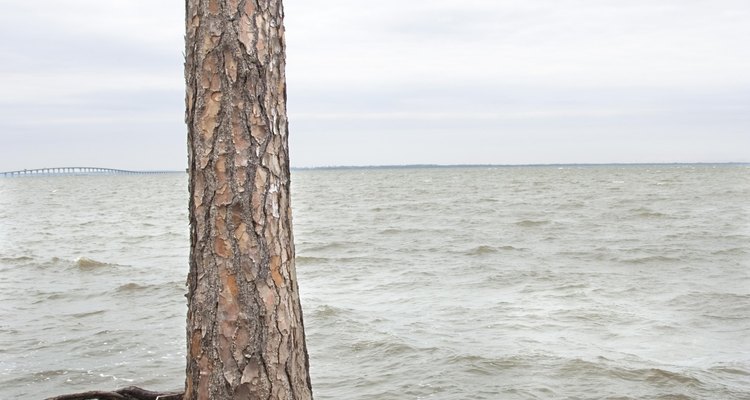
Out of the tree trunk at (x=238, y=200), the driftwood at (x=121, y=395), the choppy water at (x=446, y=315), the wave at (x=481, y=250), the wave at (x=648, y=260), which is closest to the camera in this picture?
the tree trunk at (x=238, y=200)

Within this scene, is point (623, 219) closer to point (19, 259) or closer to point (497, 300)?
point (497, 300)

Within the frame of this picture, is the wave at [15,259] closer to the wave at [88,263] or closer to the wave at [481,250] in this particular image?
the wave at [88,263]

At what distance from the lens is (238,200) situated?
3119 millimetres

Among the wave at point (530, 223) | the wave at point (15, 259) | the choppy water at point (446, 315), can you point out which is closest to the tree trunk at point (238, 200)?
the choppy water at point (446, 315)

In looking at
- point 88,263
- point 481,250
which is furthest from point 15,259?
point 481,250

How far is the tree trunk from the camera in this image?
3.11 metres

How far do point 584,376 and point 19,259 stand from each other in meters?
12.8

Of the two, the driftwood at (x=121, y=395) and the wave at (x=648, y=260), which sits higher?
the driftwood at (x=121, y=395)

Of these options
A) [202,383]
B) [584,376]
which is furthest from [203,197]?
[584,376]

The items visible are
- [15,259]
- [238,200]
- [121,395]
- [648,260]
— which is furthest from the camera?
[15,259]

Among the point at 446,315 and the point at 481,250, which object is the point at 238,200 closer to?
the point at 446,315

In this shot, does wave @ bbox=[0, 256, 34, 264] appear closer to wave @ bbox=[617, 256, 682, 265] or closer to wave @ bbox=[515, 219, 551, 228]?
wave @ bbox=[617, 256, 682, 265]

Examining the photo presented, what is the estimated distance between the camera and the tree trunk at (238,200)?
311 cm

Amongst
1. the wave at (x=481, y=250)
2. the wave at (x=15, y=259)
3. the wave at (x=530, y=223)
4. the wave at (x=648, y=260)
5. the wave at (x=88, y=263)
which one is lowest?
the wave at (x=15, y=259)
